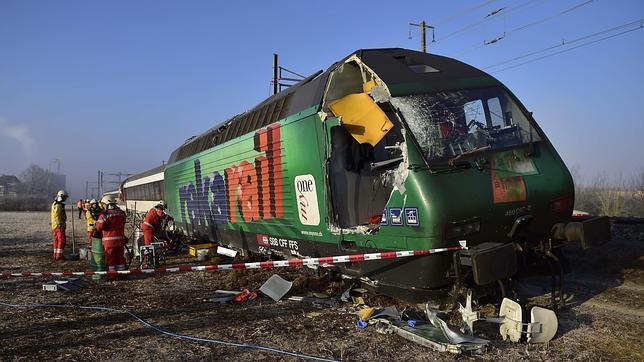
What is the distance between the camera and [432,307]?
209 inches

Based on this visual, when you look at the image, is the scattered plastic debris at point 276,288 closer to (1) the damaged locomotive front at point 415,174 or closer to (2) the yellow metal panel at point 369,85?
(1) the damaged locomotive front at point 415,174

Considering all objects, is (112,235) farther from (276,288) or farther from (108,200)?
(276,288)

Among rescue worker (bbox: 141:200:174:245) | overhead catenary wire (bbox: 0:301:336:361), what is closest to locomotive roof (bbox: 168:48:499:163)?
overhead catenary wire (bbox: 0:301:336:361)

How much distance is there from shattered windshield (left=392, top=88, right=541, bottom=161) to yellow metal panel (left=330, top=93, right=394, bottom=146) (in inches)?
10.0

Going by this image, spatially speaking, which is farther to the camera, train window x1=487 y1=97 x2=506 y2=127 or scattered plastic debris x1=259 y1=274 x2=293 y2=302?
scattered plastic debris x1=259 y1=274 x2=293 y2=302

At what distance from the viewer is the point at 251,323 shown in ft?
18.5

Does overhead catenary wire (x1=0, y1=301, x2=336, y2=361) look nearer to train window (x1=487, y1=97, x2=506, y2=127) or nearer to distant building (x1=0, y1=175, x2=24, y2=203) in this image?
train window (x1=487, y1=97, x2=506, y2=127)

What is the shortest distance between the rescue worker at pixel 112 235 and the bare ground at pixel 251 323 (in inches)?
16.5

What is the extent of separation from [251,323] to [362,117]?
281cm

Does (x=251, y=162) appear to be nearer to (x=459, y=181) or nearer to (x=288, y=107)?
(x=288, y=107)

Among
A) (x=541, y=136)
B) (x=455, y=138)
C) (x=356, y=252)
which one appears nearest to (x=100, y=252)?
(x=356, y=252)

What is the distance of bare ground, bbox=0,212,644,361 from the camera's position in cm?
455

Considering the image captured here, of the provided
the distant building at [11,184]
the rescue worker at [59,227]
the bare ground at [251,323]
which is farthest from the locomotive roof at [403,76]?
the distant building at [11,184]

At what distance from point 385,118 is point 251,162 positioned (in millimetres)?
3529
